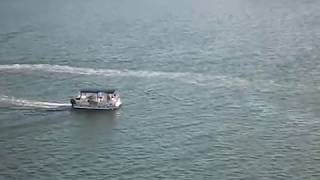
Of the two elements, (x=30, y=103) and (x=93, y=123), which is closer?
(x=93, y=123)

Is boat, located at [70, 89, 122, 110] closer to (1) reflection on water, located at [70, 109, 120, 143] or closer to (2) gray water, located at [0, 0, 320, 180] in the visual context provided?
(1) reflection on water, located at [70, 109, 120, 143]

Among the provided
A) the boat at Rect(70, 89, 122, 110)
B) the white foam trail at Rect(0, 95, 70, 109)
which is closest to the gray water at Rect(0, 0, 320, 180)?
the white foam trail at Rect(0, 95, 70, 109)

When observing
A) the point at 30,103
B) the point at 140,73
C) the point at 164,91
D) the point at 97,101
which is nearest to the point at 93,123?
the point at 97,101

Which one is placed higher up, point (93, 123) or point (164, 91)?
point (164, 91)

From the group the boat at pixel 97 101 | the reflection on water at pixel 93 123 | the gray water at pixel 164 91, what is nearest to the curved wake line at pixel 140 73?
the gray water at pixel 164 91

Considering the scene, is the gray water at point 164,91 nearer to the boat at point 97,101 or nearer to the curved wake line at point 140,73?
the curved wake line at point 140,73

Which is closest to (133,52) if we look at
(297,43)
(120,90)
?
(120,90)

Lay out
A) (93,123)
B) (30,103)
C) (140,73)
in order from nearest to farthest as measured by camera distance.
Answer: (93,123) → (30,103) → (140,73)

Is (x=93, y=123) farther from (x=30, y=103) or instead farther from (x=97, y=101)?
(x=30, y=103)
